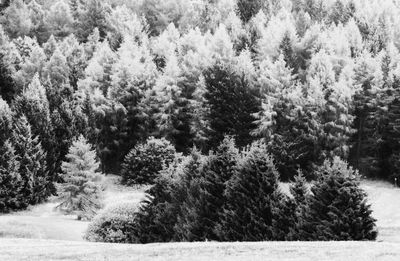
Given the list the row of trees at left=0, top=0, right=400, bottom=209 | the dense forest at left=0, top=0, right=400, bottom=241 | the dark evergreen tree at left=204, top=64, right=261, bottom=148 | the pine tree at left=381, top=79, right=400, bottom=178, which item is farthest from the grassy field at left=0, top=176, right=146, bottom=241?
the pine tree at left=381, top=79, right=400, bottom=178

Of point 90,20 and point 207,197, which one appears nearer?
point 207,197

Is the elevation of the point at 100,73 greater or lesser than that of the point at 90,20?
lesser

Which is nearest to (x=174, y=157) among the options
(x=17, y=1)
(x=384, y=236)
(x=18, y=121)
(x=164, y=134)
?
(x=164, y=134)

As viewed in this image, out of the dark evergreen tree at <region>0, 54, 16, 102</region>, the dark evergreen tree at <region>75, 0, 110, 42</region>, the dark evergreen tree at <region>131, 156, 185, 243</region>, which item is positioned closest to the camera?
the dark evergreen tree at <region>131, 156, 185, 243</region>

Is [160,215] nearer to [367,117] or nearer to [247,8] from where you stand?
[367,117]

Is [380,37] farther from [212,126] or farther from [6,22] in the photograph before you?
[6,22]

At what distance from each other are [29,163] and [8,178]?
297 cm

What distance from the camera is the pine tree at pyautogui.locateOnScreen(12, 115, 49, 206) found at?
5572 centimetres

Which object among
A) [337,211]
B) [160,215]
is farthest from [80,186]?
[337,211]

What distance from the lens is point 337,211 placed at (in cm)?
2797

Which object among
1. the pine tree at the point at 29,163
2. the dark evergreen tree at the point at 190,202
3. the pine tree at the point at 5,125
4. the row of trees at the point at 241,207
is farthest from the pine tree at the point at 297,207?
the pine tree at the point at 5,125

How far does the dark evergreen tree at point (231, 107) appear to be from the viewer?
2557 inches

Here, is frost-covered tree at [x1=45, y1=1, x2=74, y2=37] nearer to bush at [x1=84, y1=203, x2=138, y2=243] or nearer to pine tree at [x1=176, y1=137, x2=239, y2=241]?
bush at [x1=84, y1=203, x2=138, y2=243]

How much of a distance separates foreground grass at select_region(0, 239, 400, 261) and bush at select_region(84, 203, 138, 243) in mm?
14079
